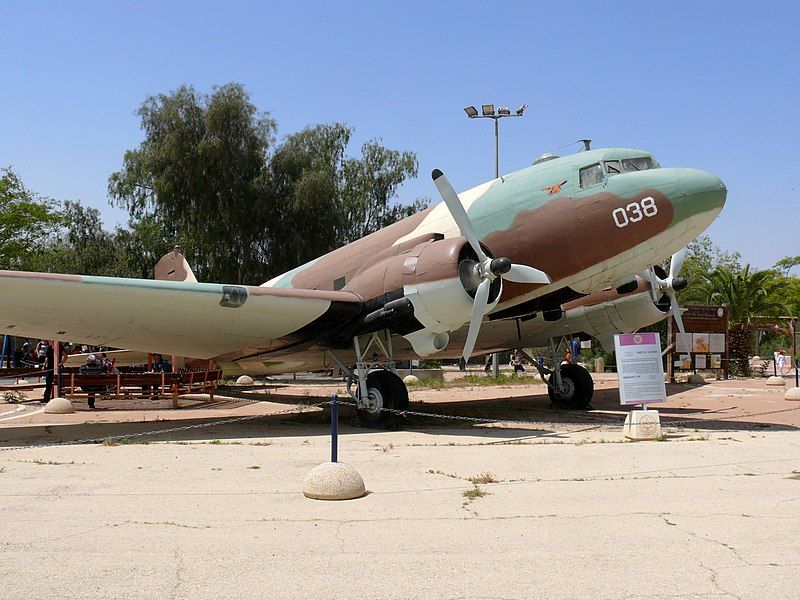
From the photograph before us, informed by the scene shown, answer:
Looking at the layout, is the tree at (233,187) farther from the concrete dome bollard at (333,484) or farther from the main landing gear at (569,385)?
the concrete dome bollard at (333,484)

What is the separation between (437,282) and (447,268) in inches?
10.9

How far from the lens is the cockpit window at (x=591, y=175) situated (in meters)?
12.1

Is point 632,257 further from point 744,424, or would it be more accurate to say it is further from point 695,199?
point 744,424

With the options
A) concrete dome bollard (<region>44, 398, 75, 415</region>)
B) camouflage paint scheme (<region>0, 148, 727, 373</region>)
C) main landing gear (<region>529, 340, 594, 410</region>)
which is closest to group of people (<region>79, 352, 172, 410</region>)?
concrete dome bollard (<region>44, 398, 75, 415</region>)

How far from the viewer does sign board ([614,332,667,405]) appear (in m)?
11.1

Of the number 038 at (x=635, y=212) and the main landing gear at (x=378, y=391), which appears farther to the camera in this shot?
the main landing gear at (x=378, y=391)

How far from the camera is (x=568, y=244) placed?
482 inches

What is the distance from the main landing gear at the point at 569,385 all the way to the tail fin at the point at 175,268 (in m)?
10.0

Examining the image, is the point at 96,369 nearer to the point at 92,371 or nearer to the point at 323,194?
the point at 92,371

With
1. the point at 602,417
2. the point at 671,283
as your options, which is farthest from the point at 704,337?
the point at 602,417

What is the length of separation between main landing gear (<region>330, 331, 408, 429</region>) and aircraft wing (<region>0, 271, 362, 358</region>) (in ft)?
2.68

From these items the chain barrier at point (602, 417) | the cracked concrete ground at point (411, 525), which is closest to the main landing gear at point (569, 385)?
the chain barrier at point (602, 417)

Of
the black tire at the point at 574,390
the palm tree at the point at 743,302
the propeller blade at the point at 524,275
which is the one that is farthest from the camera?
the palm tree at the point at 743,302

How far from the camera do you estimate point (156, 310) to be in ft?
39.5
